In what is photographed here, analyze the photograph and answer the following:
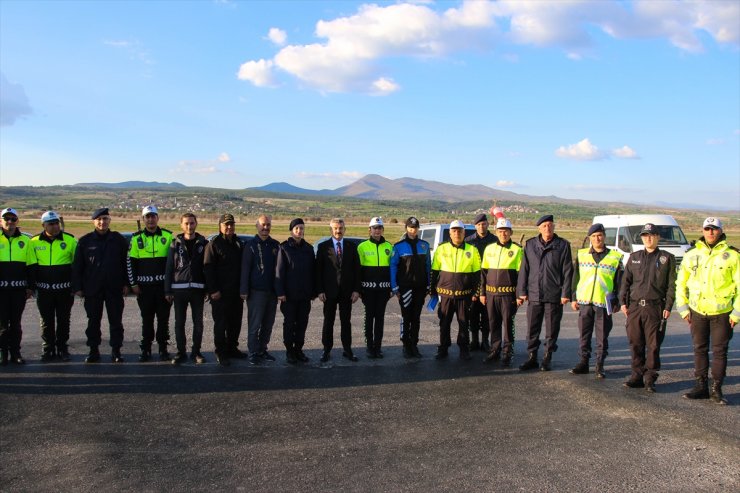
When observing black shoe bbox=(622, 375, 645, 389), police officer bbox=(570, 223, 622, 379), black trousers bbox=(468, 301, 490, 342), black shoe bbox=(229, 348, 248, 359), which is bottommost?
black shoe bbox=(229, 348, 248, 359)

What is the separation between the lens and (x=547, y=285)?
7863mm

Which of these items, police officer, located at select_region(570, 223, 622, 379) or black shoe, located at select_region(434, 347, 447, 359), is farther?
black shoe, located at select_region(434, 347, 447, 359)

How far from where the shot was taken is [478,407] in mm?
6289

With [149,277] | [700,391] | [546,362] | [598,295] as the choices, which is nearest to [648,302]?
[598,295]

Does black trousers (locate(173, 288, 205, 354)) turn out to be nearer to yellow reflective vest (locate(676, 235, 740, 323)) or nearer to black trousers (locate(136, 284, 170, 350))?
black trousers (locate(136, 284, 170, 350))

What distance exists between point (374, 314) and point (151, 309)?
3.23m

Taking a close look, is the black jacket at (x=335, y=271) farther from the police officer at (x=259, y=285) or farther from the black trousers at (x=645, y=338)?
the black trousers at (x=645, y=338)

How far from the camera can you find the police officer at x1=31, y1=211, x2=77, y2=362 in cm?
794

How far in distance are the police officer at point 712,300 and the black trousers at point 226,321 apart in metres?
5.94

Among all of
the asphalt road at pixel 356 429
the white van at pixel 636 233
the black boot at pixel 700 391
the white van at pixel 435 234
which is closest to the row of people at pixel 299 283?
the asphalt road at pixel 356 429

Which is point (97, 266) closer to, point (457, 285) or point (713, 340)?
point (457, 285)

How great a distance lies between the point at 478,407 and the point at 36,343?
275 inches

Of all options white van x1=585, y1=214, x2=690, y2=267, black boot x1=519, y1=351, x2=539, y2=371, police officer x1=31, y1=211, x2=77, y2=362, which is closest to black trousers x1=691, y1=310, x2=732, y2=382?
black boot x1=519, y1=351, x2=539, y2=371

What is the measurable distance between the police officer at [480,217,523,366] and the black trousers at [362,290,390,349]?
154 centimetres
